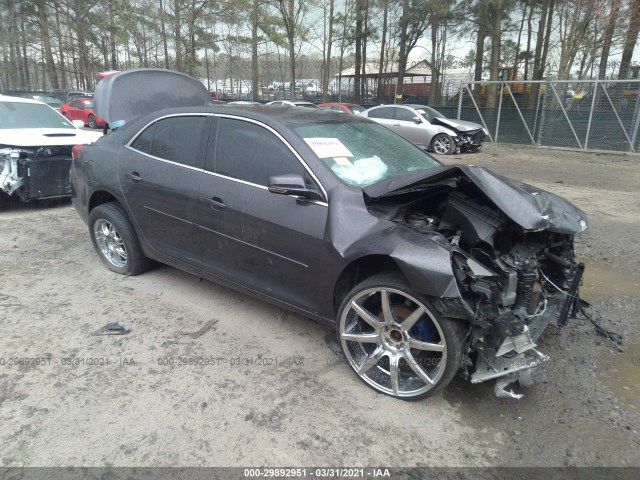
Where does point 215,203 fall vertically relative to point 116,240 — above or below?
above

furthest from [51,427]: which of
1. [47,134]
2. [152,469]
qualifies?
[47,134]

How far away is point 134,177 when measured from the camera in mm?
4008

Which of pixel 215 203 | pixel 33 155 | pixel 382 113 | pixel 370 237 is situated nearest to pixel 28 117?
pixel 33 155

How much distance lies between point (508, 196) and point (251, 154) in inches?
70.7

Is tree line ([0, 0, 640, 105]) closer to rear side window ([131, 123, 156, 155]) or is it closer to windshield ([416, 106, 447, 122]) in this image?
windshield ([416, 106, 447, 122])

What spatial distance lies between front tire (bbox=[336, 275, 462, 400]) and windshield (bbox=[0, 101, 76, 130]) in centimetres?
680

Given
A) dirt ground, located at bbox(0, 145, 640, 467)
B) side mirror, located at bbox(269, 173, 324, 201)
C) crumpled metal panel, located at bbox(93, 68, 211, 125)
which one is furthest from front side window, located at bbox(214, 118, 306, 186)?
crumpled metal panel, located at bbox(93, 68, 211, 125)

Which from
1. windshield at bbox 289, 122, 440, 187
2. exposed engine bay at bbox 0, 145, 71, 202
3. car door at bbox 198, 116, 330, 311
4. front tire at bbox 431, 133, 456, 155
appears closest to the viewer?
car door at bbox 198, 116, 330, 311

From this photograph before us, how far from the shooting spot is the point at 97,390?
2.81 m

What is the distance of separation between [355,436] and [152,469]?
105 cm

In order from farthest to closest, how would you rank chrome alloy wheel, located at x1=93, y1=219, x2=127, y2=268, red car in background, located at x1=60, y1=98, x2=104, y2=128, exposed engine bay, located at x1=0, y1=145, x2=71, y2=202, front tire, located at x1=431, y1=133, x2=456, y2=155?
red car in background, located at x1=60, y1=98, x2=104, y2=128 < front tire, located at x1=431, y1=133, x2=456, y2=155 < exposed engine bay, located at x1=0, y1=145, x2=71, y2=202 < chrome alloy wheel, located at x1=93, y1=219, x2=127, y2=268

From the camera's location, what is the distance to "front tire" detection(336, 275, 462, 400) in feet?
8.37

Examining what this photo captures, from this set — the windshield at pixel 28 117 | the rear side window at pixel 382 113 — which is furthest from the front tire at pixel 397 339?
the rear side window at pixel 382 113

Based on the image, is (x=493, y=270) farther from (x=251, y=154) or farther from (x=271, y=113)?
(x=271, y=113)
